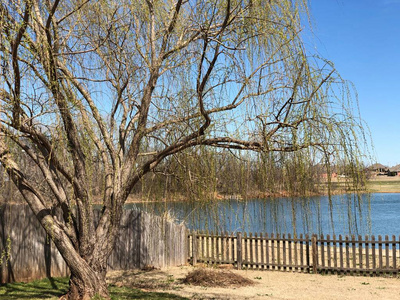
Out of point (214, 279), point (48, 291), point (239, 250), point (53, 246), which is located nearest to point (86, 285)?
point (48, 291)

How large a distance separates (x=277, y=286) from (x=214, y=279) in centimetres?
142

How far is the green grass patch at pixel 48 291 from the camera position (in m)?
7.30

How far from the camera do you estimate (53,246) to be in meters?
9.41

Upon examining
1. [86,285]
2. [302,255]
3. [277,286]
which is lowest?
[277,286]

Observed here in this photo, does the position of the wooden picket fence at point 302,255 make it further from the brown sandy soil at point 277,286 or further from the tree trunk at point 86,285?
the tree trunk at point 86,285

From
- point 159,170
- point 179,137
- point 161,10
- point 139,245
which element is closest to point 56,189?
point 159,170

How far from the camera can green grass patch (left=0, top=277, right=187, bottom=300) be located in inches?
287

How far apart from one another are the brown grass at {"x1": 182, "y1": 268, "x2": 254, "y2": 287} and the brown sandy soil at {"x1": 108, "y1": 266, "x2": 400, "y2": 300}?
0.72 feet

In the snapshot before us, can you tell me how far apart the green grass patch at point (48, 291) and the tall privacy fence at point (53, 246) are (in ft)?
1.12

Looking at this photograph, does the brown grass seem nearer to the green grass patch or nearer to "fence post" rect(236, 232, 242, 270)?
the green grass patch

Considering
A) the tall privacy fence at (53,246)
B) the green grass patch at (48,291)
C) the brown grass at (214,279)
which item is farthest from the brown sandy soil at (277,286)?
the green grass patch at (48,291)

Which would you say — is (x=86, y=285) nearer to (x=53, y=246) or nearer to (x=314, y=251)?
(x=53, y=246)

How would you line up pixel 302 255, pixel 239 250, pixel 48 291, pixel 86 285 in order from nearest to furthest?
pixel 86 285, pixel 48 291, pixel 302 255, pixel 239 250

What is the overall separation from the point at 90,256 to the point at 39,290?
8.50 feet
